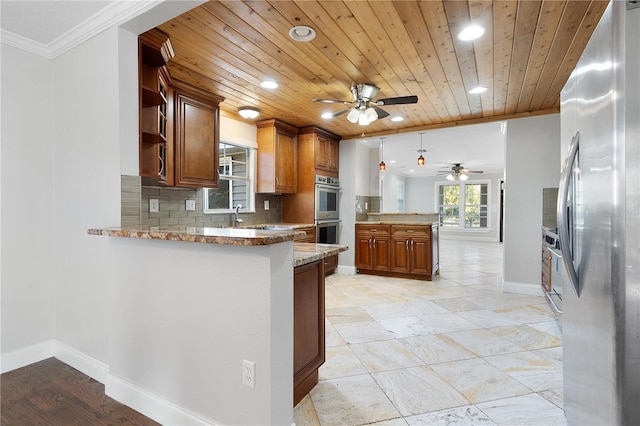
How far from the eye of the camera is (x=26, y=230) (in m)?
2.35

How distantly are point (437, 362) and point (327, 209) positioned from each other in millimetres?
3225

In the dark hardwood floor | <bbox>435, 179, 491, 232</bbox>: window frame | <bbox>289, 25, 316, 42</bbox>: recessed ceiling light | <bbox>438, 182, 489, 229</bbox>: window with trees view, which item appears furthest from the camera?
<bbox>438, 182, 489, 229</bbox>: window with trees view

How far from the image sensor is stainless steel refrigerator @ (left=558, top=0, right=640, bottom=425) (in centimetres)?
93

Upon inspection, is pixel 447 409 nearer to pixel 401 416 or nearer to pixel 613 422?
pixel 401 416

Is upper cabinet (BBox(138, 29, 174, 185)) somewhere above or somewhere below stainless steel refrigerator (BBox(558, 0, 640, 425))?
above

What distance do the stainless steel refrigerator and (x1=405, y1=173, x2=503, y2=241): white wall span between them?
10.4 m

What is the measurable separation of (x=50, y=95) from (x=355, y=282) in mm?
4147

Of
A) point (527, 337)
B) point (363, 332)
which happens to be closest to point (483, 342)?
point (527, 337)

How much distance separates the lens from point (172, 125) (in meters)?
3.15

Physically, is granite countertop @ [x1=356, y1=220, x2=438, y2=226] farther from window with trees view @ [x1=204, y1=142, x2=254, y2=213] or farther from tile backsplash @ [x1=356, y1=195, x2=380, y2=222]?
window with trees view @ [x1=204, y1=142, x2=254, y2=213]

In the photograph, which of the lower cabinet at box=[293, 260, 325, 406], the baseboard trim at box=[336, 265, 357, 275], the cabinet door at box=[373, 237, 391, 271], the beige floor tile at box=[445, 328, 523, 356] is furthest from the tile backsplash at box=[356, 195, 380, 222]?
the lower cabinet at box=[293, 260, 325, 406]

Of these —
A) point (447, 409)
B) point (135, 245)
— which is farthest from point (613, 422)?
point (135, 245)

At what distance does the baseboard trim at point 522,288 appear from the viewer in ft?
13.9

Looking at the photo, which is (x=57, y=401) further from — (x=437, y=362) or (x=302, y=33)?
(x=302, y=33)
